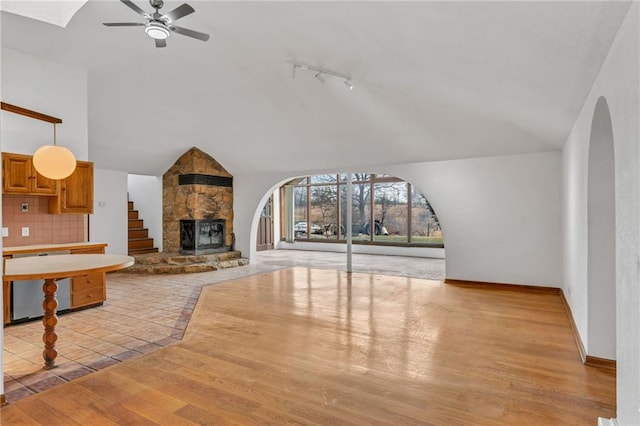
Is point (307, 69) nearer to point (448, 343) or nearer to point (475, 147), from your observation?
point (475, 147)

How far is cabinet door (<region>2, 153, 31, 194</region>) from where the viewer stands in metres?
4.03

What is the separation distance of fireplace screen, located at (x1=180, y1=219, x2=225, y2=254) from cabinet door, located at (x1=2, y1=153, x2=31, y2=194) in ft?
13.5

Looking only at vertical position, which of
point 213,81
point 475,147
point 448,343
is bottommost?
point 448,343

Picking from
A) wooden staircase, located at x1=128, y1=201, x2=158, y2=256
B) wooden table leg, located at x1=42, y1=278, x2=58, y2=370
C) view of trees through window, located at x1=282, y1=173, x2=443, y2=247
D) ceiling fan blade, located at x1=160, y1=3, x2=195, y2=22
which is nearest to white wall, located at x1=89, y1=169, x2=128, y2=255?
wooden staircase, located at x1=128, y1=201, x2=158, y2=256

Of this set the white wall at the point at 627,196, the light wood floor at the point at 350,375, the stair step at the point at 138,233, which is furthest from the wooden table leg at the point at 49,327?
the stair step at the point at 138,233

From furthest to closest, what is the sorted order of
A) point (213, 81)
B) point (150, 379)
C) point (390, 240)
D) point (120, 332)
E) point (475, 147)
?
point (390, 240)
point (475, 147)
point (213, 81)
point (120, 332)
point (150, 379)

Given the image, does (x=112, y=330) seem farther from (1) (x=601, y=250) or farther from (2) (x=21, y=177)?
(1) (x=601, y=250)

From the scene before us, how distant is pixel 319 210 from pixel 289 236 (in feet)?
4.88

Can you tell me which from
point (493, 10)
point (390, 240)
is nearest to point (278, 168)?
point (390, 240)

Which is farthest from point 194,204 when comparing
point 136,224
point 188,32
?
point 188,32

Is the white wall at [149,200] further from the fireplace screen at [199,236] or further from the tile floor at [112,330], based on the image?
the tile floor at [112,330]

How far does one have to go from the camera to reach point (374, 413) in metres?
2.27

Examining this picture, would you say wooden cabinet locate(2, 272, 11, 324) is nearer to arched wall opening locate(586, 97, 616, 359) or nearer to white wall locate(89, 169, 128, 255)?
white wall locate(89, 169, 128, 255)

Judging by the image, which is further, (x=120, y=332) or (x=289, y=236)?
(x=289, y=236)
